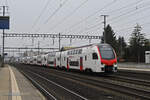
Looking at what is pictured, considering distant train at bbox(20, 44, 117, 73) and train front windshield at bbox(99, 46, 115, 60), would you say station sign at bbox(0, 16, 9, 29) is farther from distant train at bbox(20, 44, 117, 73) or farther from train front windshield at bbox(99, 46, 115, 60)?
train front windshield at bbox(99, 46, 115, 60)

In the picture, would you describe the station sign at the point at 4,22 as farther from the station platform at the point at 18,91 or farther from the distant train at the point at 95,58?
the distant train at the point at 95,58

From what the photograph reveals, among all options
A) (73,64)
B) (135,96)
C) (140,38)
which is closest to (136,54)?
(140,38)

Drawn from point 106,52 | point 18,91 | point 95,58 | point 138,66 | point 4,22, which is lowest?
point 18,91

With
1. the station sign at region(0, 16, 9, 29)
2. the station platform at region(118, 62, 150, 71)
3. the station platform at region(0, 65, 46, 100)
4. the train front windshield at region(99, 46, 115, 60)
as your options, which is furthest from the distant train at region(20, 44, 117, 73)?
the station platform at region(118, 62, 150, 71)

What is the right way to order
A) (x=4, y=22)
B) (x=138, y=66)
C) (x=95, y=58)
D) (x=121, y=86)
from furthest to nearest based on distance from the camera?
(x=138, y=66), (x=4, y=22), (x=95, y=58), (x=121, y=86)

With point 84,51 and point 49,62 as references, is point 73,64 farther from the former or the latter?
point 49,62

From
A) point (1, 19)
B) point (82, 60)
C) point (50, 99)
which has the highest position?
point (1, 19)

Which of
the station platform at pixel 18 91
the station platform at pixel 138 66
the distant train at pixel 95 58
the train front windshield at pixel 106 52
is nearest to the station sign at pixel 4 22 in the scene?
the station platform at pixel 18 91

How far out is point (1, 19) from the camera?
84.7 feet

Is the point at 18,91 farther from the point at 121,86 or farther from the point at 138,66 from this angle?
the point at 138,66

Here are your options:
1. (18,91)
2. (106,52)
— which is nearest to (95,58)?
(106,52)

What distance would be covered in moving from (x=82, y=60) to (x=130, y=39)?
229ft

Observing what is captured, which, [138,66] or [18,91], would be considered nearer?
[18,91]

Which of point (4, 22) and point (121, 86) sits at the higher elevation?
point (4, 22)
